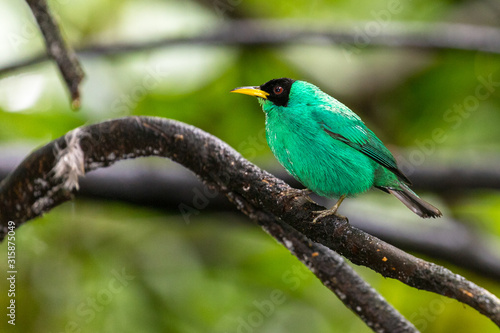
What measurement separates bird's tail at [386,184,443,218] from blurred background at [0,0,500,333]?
1205 mm

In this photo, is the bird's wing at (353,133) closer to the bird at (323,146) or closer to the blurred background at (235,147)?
the bird at (323,146)

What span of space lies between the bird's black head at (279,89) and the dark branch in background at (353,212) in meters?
1.36

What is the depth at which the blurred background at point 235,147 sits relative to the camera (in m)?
4.71

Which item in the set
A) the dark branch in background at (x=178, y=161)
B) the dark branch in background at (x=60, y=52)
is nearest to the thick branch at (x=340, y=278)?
the dark branch in background at (x=178, y=161)

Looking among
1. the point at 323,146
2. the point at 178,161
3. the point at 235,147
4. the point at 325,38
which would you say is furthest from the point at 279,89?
the point at 235,147

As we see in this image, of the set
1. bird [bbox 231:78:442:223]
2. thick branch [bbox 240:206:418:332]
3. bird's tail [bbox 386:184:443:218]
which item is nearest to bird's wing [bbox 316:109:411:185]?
bird [bbox 231:78:442:223]

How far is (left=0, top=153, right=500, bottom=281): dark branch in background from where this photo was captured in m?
4.29

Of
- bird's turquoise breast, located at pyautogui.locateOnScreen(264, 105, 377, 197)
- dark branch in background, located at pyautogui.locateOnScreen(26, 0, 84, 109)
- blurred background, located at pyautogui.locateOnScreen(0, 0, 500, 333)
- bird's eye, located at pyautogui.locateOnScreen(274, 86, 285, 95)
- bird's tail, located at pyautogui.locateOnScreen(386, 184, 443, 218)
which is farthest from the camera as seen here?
blurred background, located at pyautogui.locateOnScreen(0, 0, 500, 333)

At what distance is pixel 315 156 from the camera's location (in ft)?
9.94

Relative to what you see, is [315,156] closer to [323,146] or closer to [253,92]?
[323,146]

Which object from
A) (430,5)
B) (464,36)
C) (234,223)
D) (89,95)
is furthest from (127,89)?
(430,5)

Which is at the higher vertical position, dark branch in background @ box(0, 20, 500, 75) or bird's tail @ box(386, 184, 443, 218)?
dark branch in background @ box(0, 20, 500, 75)

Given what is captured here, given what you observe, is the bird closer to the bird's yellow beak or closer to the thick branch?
the bird's yellow beak

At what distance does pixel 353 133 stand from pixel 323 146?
178 millimetres
